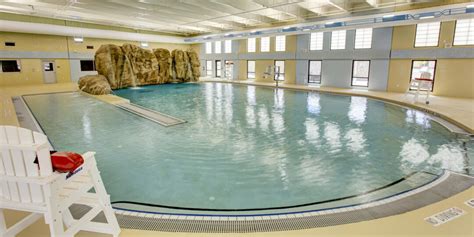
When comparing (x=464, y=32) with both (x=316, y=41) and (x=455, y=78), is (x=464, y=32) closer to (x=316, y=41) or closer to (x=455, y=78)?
(x=455, y=78)

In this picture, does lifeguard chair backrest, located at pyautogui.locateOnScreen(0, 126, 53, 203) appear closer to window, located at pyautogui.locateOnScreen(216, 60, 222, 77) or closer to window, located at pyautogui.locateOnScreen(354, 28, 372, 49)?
window, located at pyautogui.locateOnScreen(354, 28, 372, 49)

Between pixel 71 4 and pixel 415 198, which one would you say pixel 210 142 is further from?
pixel 71 4

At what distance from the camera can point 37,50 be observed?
14.8 m

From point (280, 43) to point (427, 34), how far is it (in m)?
7.45

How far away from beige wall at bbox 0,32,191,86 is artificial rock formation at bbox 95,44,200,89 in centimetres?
423

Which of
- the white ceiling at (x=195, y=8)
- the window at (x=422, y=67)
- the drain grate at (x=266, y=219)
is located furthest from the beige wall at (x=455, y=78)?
the drain grate at (x=266, y=219)

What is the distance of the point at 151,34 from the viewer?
63.6ft

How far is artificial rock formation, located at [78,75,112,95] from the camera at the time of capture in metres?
11.3

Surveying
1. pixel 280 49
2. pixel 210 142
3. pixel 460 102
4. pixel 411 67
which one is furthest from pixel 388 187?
pixel 280 49

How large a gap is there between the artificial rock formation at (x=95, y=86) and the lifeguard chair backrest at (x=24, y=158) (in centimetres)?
1051

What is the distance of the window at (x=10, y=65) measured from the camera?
13.8m

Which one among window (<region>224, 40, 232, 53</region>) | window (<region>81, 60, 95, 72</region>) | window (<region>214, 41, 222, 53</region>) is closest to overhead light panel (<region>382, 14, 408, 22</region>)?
window (<region>224, 40, 232, 53</region>)

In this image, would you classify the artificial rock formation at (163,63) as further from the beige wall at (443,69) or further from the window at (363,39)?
the beige wall at (443,69)

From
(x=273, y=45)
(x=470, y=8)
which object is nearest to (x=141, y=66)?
(x=273, y=45)
